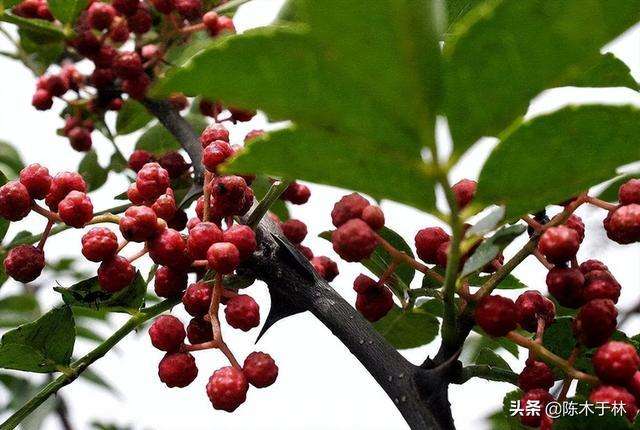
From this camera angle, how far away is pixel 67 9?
2.02 m

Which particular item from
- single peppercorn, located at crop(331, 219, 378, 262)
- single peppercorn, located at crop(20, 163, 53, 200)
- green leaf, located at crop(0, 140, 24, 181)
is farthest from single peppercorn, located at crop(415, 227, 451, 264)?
green leaf, located at crop(0, 140, 24, 181)

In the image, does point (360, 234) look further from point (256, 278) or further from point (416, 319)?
point (416, 319)

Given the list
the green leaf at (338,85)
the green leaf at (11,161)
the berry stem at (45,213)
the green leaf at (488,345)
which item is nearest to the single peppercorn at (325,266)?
the green leaf at (488,345)

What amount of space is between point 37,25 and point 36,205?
688 mm

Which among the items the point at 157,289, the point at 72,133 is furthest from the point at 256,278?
the point at 72,133

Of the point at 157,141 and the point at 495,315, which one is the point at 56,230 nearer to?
the point at 157,141

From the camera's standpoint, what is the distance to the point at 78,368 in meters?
1.50

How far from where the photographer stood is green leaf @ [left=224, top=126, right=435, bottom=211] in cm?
83

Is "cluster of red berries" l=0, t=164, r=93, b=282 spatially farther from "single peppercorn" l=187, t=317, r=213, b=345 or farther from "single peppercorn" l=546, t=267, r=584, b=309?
"single peppercorn" l=546, t=267, r=584, b=309

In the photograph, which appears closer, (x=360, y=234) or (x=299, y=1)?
(x=299, y=1)

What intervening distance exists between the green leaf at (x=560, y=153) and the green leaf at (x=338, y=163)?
8cm

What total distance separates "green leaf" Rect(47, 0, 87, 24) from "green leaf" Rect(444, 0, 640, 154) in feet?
4.74

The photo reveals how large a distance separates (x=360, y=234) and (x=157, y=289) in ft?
1.60

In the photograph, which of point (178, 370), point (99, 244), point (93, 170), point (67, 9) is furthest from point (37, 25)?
point (178, 370)
